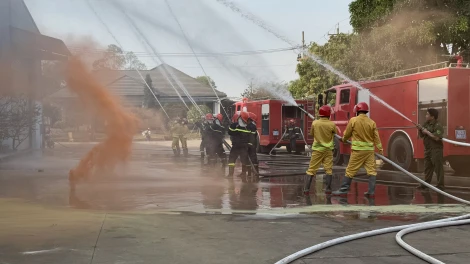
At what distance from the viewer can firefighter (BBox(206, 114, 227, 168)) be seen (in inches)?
634

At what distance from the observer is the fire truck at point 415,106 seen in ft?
40.1

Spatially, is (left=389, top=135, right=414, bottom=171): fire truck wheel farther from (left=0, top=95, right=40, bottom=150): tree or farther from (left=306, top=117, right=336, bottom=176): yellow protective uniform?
(left=0, top=95, right=40, bottom=150): tree

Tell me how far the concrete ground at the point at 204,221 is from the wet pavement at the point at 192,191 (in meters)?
0.02

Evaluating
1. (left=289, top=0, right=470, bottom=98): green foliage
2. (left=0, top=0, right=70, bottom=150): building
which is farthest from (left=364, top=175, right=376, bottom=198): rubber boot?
(left=289, top=0, right=470, bottom=98): green foliage

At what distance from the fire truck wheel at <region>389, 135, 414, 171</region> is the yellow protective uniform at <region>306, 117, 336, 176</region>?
4726mm

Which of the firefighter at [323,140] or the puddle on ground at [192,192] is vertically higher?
the firefighter at [323,140]

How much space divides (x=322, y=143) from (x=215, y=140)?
731cm

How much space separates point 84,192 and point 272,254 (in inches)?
207

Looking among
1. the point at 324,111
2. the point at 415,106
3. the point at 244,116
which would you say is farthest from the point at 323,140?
the point at 415,106

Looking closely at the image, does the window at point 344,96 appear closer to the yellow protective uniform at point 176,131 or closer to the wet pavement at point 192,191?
the wet pavement at point 192,191

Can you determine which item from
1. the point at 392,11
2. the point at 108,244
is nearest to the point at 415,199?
the point at 108,244

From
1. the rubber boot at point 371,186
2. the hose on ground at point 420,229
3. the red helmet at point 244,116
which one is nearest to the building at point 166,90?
the red helmet at point 244,116

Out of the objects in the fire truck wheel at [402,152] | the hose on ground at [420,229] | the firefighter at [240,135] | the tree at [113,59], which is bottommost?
the hose on ground at [420,229]

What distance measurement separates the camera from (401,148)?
45.2 feet
